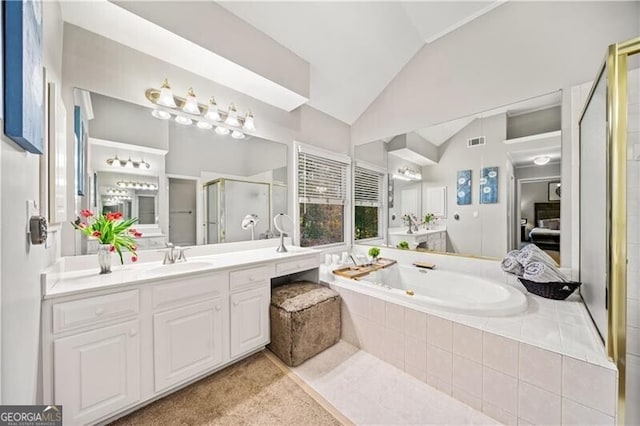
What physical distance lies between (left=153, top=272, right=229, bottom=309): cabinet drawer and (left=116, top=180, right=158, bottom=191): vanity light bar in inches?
33.3

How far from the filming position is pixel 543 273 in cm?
188

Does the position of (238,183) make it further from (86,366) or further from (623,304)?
(623,304)

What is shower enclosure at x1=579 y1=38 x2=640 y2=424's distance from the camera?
1068 millimetres

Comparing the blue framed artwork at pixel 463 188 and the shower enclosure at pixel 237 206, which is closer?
the shower enclosure at pixel 237 206

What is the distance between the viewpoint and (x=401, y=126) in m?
2.96

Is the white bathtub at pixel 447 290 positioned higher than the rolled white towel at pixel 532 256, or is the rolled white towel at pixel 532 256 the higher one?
the rolled white towel at pixel 532 256

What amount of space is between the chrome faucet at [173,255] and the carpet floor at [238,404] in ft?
2.89

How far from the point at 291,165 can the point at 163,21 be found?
62.8 inches

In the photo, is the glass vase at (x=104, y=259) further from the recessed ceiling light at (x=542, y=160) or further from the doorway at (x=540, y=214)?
the recessed ceiling light at (x=542, y=160)

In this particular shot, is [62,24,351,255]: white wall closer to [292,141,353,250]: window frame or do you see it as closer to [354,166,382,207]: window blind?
[292,141,353,250]: window frame

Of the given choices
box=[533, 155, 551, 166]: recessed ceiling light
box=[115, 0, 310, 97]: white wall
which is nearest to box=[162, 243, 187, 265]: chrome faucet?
box=[115, 0, 310, 97]: white wall

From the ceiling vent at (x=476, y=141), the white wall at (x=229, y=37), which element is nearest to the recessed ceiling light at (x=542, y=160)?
the ceiling vent at (x=476, y=141)

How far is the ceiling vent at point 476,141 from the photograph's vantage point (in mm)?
2422

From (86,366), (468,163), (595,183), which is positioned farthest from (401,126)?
(86,366)
